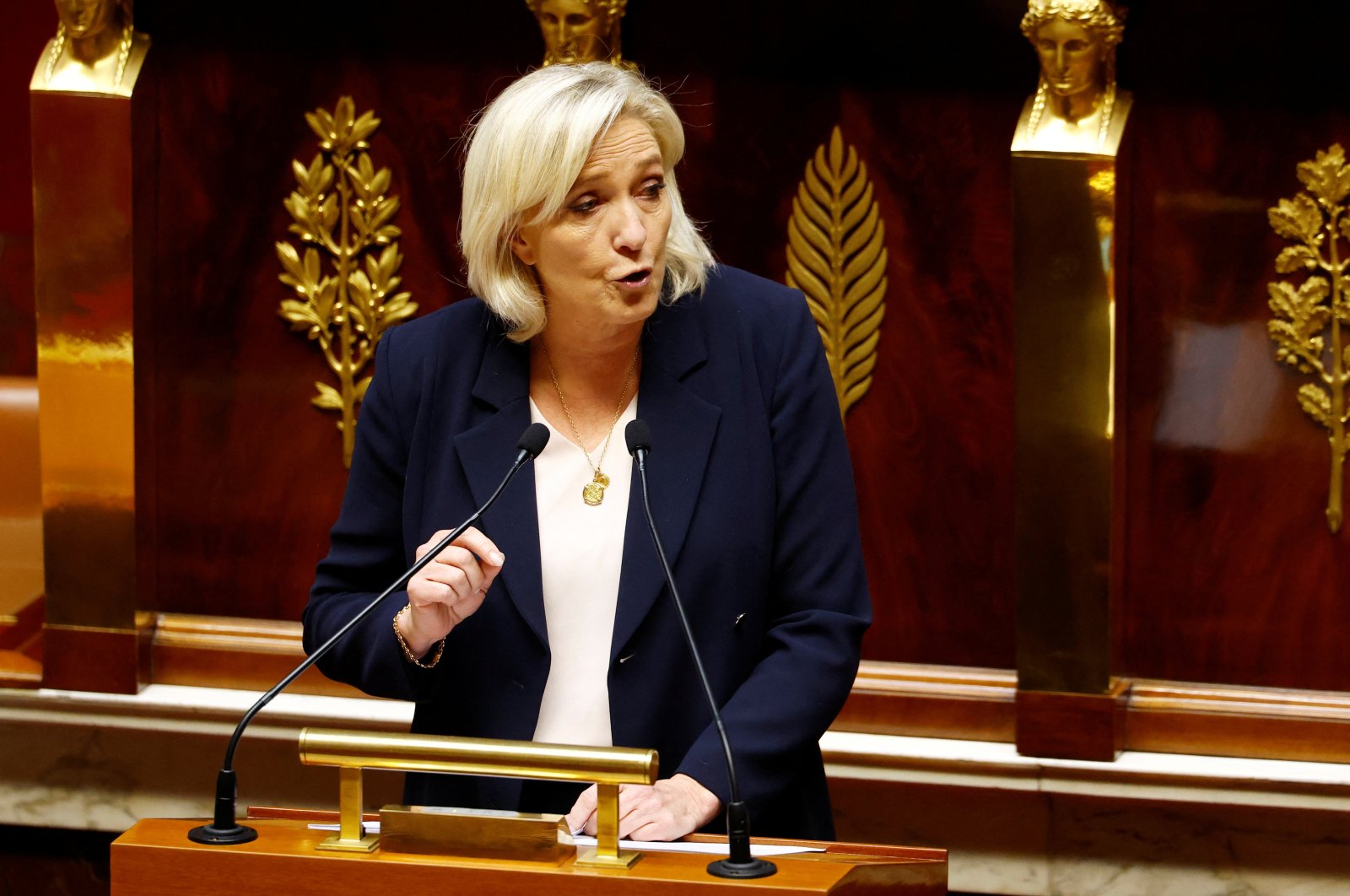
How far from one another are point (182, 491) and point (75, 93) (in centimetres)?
74

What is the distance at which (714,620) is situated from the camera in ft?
6.03

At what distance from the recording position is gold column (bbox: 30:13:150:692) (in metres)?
3.14

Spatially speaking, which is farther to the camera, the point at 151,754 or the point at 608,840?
the point at 151,754

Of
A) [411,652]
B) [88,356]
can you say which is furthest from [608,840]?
[88,356]

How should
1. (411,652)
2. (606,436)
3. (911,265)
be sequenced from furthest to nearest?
(911,265) → (606,436) → (411,652)

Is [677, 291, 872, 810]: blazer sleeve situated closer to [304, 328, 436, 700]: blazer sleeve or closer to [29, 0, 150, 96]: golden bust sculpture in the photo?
[304, 328, 436, 700]: blazer sleeve

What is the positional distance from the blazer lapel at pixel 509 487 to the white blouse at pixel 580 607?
0.07 ft

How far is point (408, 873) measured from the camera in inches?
56.6

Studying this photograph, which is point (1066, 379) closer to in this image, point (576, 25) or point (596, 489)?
point (576, 25)

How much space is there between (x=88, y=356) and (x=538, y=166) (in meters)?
1.63

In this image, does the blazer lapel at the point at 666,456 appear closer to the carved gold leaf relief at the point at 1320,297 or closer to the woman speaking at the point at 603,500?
the woman speaking at the point at 603,500

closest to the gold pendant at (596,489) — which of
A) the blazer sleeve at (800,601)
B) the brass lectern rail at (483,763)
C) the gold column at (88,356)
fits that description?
the blazer sleeve at (800,601)

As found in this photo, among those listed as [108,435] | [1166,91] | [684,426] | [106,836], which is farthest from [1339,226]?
[106,836]

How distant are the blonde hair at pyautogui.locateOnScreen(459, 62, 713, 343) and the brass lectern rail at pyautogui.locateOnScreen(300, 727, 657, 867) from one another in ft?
1.89
